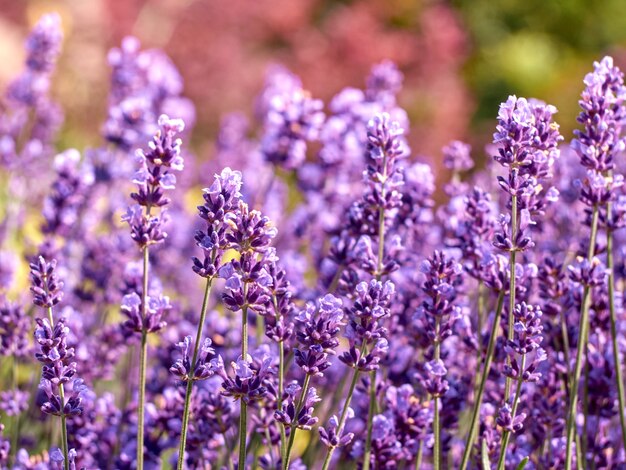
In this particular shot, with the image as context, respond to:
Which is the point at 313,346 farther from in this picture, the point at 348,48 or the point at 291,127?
the point at 348,48

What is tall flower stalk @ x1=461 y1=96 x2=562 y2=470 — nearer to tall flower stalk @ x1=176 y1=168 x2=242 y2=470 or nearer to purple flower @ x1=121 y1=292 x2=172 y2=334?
tall flower stalk @ x1=176 y1=168 x2=242 y2=470

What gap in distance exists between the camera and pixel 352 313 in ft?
5.96

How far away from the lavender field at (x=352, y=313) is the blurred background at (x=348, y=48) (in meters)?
5.79

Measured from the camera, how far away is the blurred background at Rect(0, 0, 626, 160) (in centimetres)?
959

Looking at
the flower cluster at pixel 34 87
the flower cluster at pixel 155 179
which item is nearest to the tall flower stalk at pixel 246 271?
the flower cluster at pixel 155 179

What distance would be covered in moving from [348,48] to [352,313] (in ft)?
26.4

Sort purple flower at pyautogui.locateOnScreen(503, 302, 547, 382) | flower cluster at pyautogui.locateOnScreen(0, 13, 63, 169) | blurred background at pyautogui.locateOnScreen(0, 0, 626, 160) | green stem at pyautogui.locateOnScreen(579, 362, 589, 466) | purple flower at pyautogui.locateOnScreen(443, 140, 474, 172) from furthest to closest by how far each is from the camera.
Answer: blurred background at pyautogui.locateOnScreen(0, 0, 626, 160) → flower cluster at pyautogui.locateOnScreen(0, 13, 63, 169) → purple flower at pyautogui.locateOnScreen(443, 140, 474, 172) → green stem at pyautogui.locateOnScreen(579, 362, 589, 466) → purple flower at pyautogui.locateOnScreen(503, 302, 547, 382)

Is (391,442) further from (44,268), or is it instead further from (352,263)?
(44,268)

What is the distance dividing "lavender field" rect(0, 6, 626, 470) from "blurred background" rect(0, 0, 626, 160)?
5.79 metres

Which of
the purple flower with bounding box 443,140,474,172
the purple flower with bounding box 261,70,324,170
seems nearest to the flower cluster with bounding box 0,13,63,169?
the purple flower with bounding box 261,70,324,170

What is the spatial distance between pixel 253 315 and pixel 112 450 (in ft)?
1.89

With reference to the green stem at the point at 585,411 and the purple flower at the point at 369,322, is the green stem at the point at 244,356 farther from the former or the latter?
the green stem at the point at 585,411

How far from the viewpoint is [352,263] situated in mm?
2320

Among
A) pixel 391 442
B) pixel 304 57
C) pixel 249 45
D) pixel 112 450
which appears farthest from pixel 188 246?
pixel 249 45
